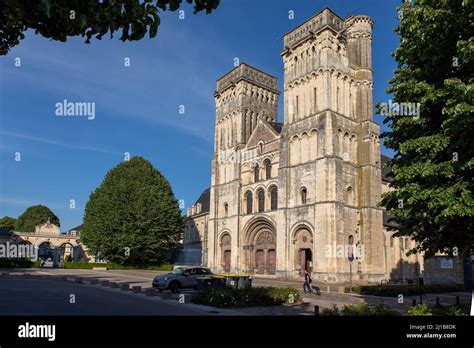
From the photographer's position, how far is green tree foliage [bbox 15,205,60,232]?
93.0 m

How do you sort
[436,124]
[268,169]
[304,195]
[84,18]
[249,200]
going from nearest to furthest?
[84,18] → [436,124] → [304,195] → [268,169] → [249,200]

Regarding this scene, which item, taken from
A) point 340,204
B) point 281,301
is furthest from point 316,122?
point 281,301

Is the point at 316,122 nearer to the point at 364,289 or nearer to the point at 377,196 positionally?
the point at 377,196

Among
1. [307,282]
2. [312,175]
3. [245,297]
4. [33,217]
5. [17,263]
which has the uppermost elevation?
[312,175]

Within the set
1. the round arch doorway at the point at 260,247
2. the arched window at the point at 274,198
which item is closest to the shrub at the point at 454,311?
the round arch doorway at the point at 260,247

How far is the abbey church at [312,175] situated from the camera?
122ft

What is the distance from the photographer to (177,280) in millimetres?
24250

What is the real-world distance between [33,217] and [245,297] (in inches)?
3583

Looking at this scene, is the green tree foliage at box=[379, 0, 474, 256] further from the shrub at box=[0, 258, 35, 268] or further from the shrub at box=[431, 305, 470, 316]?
the shrub at box=[0, 258, 35, 268]

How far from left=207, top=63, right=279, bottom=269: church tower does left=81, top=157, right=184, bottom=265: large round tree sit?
5654 millimetres

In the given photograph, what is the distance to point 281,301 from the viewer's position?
18156 millimetres

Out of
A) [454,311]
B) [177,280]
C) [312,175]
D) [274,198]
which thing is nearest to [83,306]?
[177,280]

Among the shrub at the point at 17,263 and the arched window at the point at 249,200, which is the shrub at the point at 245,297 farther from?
the shrub at the point at 17,263

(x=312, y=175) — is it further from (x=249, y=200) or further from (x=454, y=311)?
(x=454, y=311)
